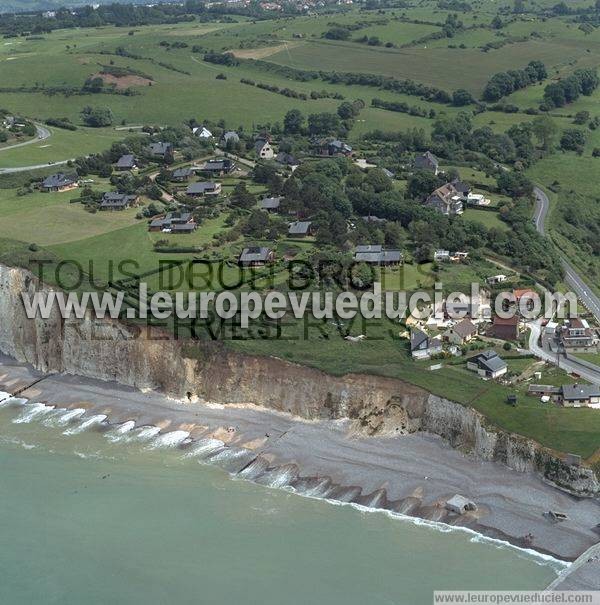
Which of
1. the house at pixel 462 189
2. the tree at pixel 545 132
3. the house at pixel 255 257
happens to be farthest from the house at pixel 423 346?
the tree at pixel 545 132

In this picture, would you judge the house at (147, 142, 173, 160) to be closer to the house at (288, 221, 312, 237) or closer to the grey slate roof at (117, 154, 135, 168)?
the grey slate roof at (117, 154, 135, 168)

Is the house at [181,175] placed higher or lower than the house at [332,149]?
lower

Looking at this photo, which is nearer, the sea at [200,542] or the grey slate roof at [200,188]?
the sea at [200,542]

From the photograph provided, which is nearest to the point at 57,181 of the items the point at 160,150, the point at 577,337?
the point at 160,150

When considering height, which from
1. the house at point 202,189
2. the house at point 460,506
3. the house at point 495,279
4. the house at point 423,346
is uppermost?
the house at point 202,189

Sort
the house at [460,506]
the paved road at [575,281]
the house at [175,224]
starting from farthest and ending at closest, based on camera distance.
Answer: the house at [175,224] < the paved road at [575,281] < the house at [460,506]

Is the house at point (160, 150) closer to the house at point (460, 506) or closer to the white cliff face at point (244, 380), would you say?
the white cliff face at point (244, 380)

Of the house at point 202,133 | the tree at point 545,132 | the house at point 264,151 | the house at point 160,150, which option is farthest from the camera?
the tree at point 545,132
